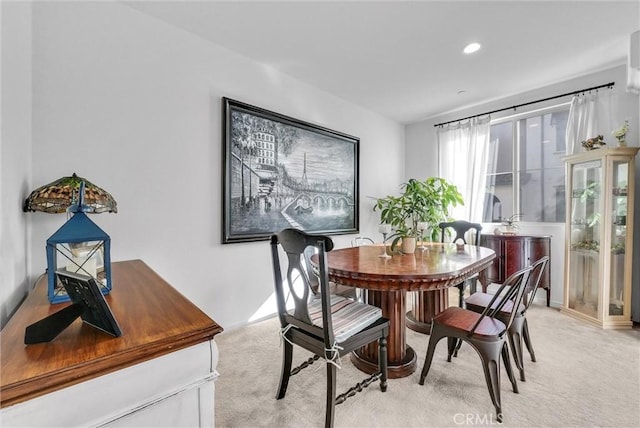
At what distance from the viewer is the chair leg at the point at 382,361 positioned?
1.78 metres

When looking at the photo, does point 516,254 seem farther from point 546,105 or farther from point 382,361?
point 382,361

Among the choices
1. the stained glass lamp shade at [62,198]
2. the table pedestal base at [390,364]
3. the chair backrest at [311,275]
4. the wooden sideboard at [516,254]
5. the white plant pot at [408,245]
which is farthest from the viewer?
the wooden sideboard at [516,254]

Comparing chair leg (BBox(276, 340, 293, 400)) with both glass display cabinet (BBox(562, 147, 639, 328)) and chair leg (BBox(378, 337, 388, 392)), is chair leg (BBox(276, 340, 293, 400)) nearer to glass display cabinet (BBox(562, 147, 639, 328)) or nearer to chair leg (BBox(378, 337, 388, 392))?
chair leg (BBox(378, 337, 388, 392))

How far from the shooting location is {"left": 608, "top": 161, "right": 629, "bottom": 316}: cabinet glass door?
115 inches

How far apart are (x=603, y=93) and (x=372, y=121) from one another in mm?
2690

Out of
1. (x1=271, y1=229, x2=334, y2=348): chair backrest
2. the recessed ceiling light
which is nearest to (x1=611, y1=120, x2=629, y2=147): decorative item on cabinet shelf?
the recessed ceiling light

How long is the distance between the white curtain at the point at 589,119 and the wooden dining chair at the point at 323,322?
3465 millimetres

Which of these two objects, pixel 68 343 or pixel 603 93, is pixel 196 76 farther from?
pixel 603 93

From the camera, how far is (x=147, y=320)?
901 millimetres

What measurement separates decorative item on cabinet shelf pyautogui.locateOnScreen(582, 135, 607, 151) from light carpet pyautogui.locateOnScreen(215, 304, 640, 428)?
6.52 feet

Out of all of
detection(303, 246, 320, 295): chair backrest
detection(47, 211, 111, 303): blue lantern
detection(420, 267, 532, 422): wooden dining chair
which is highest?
detection(47, 211, 111, 303): blue lantern

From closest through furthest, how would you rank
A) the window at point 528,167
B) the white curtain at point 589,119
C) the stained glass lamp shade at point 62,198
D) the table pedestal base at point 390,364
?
1. the stained glass lamp shade at point 62,198
2. the table pedestal base at point 390,364
3. the white curtain at point 589,119
4. the window at point 528,167

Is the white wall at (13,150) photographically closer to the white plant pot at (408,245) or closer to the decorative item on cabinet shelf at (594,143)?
the white plant pot at (408,245)

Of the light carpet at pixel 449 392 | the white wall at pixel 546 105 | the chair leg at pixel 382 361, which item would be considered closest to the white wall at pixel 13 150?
the light carpet at pixel 449 392
